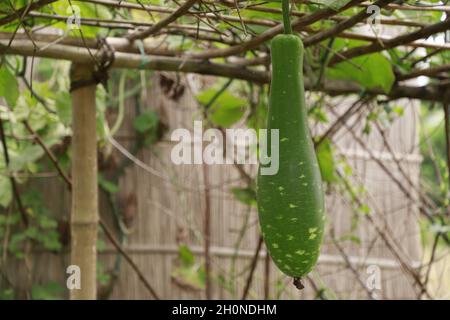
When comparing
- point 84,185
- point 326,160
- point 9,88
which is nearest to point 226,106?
point 326,160

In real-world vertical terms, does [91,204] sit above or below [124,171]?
below

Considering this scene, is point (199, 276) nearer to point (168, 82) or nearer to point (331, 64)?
point (168, 82)

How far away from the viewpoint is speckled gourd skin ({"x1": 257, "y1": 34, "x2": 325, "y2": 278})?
60 centimetres

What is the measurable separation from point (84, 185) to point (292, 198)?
686 mm

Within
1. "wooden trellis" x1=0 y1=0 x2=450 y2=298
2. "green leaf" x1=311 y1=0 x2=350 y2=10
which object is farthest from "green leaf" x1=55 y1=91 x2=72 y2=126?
"green leaf" x1=311 y1=0 x2=350 y2=10

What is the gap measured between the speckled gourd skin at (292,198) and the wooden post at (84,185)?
25.8 inches

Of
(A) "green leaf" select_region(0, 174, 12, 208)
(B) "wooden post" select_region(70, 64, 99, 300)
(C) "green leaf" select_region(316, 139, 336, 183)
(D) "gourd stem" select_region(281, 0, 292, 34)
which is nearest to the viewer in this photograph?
(D) "gourd stem" select_region(281, 0, 292, 34)

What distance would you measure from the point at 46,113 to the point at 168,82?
441 millimetres

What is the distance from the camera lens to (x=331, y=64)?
1.32 meters

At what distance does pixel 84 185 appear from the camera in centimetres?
121

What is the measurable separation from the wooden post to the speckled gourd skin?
0.65 m

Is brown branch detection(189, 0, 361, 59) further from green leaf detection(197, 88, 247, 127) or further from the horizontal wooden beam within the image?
green leaf detection(197, 88, 247, 127)

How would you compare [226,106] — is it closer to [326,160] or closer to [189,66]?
[326,160]
